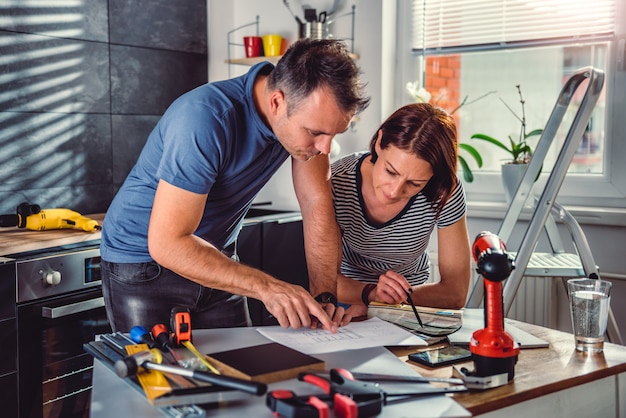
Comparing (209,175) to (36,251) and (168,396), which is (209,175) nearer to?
(168,396)

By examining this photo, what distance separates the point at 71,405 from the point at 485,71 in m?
2.29

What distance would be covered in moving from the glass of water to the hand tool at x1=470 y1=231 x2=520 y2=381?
26 cm

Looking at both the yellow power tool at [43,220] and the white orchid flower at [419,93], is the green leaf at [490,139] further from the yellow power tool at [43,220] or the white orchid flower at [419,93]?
the yellow power tool at [43,220]

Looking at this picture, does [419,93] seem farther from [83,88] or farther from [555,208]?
[83,88]

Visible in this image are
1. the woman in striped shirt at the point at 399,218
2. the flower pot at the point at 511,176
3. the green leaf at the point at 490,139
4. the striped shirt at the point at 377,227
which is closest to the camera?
the woman in striped shirt at the point at 399,218

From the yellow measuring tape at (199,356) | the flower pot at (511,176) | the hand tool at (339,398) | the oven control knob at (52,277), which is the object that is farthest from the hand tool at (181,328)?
the flower pot at (511,176)

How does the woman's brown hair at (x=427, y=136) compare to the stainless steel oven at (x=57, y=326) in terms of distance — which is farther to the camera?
the stainless steel oven at (x=57, y=326)

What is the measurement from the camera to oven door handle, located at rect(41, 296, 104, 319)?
2365mm

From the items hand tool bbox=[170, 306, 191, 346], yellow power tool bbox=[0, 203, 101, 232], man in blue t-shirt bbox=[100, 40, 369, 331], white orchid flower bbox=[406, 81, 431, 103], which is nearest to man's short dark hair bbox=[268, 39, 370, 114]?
man in blue t-shirt bbox=[100, 40, 369, 331]

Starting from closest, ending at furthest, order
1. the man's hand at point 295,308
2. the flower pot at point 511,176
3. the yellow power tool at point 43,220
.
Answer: the man's hand at point 295,308, the yellow power tool at point 43,220, the flower pot at point 511,176

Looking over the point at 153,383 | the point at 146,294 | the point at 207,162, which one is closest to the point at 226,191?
the point at 207,162

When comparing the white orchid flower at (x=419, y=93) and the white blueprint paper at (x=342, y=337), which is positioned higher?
the white orchid flower at (x=419, y=93)

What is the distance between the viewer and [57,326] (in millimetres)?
2436

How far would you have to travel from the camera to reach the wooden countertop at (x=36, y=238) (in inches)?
92.0
